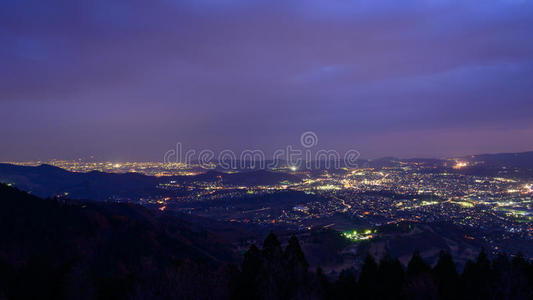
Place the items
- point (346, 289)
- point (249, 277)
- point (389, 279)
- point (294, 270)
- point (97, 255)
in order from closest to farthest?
point (294, 270), point (249, 277), point (346, 289), point (389, 279), point (97, 255)

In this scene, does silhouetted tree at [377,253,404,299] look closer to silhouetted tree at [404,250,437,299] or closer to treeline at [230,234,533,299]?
treeline at [230,234,533,299]

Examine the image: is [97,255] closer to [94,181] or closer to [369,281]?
[369,281]

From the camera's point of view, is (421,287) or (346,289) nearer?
(421,287)

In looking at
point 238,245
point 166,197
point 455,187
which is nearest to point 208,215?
point 166,197

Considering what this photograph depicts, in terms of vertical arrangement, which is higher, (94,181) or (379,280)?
(379,280)

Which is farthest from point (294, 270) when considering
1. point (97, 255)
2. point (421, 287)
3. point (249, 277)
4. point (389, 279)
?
point (97, 255)

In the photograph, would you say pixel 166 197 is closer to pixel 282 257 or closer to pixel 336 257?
pixel 336 257

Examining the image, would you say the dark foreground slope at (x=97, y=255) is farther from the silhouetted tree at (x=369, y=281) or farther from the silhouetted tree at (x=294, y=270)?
the silhouetted tree at (x=369, y=281)

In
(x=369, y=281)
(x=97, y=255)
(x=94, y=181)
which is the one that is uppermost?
(x=369, y=281)

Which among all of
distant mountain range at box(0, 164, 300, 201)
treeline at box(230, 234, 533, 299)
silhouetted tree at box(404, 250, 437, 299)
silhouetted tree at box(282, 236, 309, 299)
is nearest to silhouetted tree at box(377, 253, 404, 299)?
treeline at box(230, 234, 533, 299)

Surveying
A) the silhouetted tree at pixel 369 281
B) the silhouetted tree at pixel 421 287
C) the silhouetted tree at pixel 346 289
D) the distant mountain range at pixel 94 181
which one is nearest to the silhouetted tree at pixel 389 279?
the silhouetted tree at pixel 369 281
